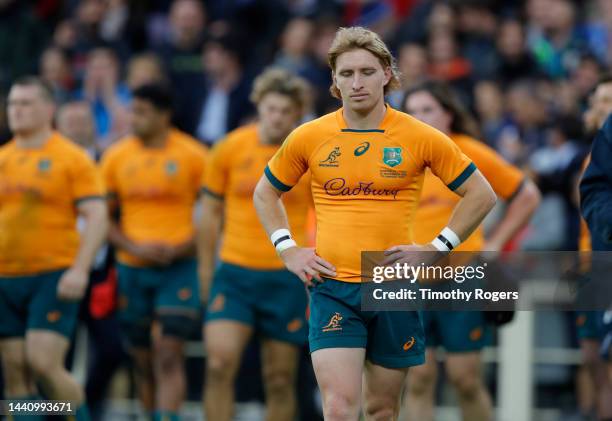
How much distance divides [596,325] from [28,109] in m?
4.66

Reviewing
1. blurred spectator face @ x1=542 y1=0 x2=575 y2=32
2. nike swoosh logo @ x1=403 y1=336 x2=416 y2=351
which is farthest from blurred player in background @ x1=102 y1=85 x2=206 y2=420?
blurred spectator face @ x1=542 y1=0 x2=575 y2=32

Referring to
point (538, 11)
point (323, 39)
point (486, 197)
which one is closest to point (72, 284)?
point (486, 197)

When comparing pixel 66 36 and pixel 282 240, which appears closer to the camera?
pixel 282 240

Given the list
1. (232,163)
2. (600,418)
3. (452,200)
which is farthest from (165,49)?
(600,418)

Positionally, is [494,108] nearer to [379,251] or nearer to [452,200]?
[452,200]

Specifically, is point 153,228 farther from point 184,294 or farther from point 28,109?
point 28,109

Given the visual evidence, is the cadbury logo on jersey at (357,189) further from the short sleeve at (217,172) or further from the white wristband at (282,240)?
the short sleeve at (217,172)

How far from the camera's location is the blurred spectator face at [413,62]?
1362 cm

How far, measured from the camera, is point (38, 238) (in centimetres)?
973

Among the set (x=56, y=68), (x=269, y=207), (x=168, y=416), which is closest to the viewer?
(x=269, y=207)

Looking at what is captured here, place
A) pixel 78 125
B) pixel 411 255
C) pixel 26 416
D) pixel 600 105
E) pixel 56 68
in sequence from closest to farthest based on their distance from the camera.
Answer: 1. pixel 411 255
2. pixel 600 105
3. pixel 26 416
4. pixel 78 125
5. pixel 56 68

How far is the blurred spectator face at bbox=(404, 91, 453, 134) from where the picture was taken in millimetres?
9570

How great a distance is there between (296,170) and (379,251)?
68cm

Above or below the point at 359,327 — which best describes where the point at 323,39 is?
above
